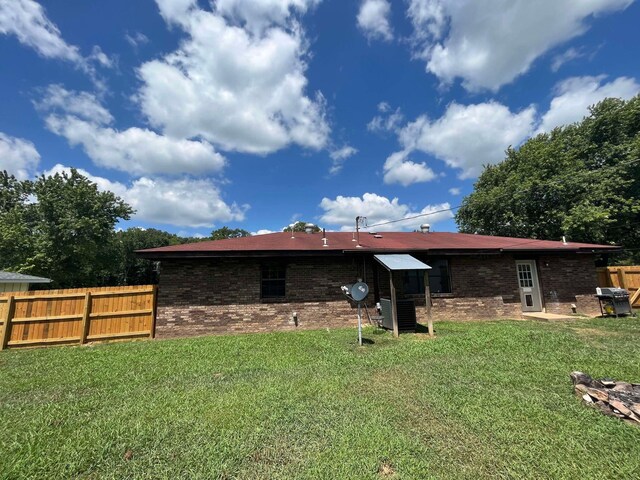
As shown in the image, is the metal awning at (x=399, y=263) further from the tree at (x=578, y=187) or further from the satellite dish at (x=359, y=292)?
the tree at (x=578, y=187)

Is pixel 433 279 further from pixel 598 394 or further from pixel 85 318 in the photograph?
pixel 85 318

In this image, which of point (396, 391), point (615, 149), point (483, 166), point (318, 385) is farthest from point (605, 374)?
point (483, 166)

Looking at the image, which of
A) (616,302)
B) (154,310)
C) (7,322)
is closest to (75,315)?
(7,322)

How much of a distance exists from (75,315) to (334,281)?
7881 mm

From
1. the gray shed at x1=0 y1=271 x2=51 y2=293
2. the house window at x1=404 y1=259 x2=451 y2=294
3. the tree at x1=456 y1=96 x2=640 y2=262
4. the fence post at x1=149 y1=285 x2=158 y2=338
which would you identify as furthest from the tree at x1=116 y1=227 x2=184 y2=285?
the tree at x1=456 y1=96 x2=640 y2=262

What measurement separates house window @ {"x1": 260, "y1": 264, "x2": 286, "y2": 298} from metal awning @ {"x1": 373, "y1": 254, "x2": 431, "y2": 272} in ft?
10.7

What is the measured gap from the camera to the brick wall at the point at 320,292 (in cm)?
898

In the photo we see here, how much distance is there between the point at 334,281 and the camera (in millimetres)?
9742

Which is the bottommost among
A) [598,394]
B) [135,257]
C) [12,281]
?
[598,394]

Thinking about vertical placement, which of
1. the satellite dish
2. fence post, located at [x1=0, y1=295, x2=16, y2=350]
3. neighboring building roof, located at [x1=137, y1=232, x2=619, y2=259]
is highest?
neighboring building roof, located at [x1=137, y1=232, x2=619, y2=259]

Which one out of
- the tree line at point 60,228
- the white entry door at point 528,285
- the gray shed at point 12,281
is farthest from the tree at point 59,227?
the white entry door at point 528,285

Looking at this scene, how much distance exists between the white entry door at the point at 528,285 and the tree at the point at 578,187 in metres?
10.4

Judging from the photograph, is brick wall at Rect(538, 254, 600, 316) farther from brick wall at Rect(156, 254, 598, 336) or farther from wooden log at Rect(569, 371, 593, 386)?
wooden log at Rect(569, 371, 593, 386)

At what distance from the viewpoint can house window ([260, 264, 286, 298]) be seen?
9.52m
